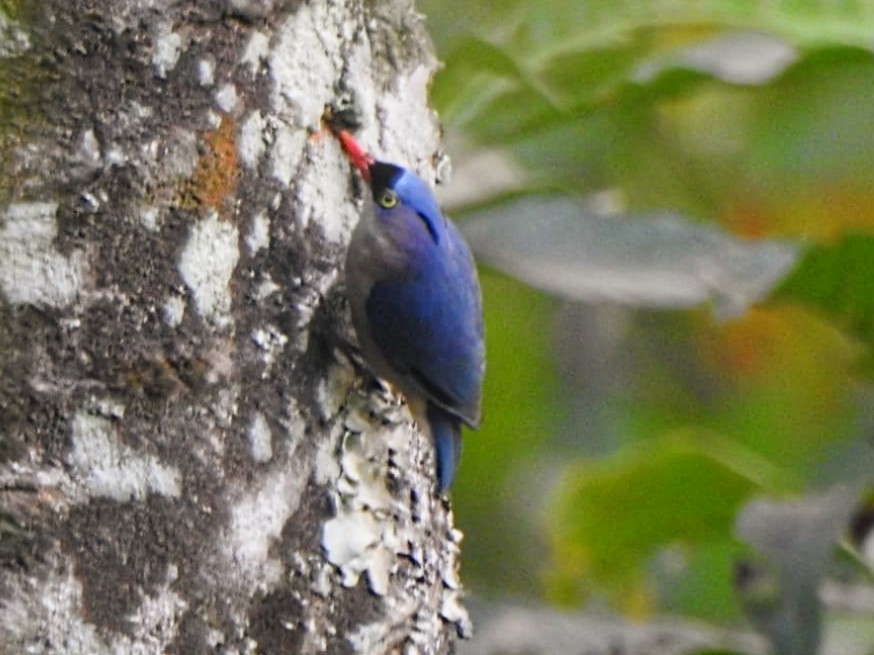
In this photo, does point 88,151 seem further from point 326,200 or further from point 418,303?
point 418,303

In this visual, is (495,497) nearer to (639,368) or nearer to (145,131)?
(639,368)

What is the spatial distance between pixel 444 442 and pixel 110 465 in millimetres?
594

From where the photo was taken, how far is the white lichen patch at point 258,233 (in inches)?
78.4

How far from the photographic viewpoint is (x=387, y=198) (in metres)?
2.20

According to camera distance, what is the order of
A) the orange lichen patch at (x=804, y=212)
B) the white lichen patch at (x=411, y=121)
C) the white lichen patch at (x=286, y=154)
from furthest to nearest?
the orange lichen patch at (x=804, y=212)
the white lichen patch at (x=411, y=121)
the white lichen patch at (x=286, y=154)

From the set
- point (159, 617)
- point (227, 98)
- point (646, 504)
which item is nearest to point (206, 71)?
point (227, 98)

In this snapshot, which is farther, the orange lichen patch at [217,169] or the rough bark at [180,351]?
the orange lichen patch at [217,169]

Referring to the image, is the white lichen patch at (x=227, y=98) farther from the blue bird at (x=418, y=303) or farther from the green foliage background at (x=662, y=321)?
the green foliage background at (x=662, y=321)

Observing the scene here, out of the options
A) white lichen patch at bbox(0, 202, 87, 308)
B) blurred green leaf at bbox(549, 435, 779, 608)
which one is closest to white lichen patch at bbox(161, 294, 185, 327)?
white lichen patch at bbox(0, 202, 87, 308)

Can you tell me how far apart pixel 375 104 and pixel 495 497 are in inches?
116

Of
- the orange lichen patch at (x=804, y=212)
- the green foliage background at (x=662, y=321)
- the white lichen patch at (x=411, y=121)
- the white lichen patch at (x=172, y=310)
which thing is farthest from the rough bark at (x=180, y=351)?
the orange lichen patch at (x=804, y=212)

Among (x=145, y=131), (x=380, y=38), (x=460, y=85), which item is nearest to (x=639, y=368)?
(x=460, y=85)

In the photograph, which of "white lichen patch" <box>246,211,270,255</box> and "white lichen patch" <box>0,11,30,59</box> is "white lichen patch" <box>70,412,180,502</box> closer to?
"white lichen patch" <box>246,211,270,255</box>

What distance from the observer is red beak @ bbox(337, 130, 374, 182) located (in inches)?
84.7
